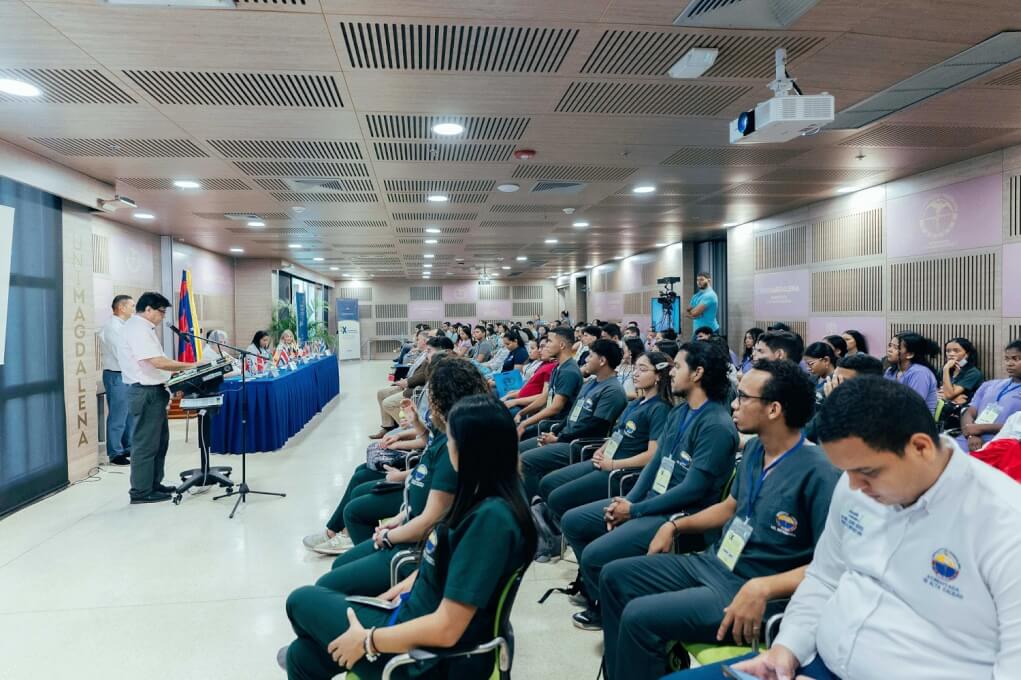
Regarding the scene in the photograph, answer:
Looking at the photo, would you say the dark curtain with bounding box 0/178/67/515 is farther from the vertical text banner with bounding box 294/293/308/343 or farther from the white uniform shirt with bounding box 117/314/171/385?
the vertical text banner with bounding box 294/293/308/343

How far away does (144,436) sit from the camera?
16.6 ft

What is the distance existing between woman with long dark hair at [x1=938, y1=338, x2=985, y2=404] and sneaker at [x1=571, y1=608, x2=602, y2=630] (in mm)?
4466

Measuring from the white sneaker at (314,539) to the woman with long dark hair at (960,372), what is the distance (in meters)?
5.53

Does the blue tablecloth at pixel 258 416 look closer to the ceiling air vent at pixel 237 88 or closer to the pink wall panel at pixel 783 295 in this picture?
the ceiling air vent at pixel 237 88

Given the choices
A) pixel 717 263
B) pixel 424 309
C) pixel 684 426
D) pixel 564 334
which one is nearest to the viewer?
pixel 684 426

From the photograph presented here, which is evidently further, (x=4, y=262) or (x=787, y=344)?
(x=4, y=262)

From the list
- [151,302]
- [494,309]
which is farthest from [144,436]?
[494,309]

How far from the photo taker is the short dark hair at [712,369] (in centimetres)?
276

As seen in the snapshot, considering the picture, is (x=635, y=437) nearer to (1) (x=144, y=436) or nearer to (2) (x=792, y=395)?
(2) (x=792, y=395)

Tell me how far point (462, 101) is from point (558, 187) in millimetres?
2976

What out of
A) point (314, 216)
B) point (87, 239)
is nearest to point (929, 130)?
point (314, 216)

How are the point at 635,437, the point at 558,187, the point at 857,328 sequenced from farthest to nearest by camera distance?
1. the point at 857,328
2. the point at 558,187
3. the point at 635,437

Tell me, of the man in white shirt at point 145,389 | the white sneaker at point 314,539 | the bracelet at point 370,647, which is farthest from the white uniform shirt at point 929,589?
the man in white shirt at point 145,389

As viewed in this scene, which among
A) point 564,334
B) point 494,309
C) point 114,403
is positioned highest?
point 494,309
